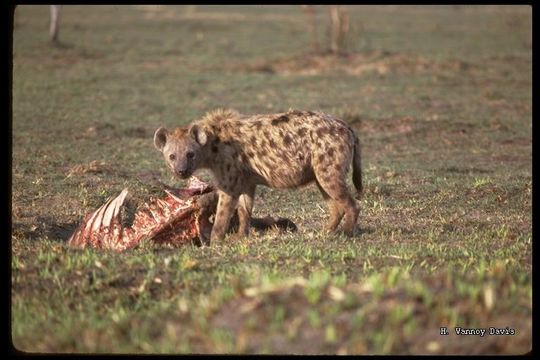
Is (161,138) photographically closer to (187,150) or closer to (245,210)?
(187,150)

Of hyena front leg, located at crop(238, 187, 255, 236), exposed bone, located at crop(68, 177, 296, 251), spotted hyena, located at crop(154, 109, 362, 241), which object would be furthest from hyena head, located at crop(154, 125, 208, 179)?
hyena front leg, located at crop(238, 187, 255, 236)

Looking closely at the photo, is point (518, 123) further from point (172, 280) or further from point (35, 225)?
point (172, 280)

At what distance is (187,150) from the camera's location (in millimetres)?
6352

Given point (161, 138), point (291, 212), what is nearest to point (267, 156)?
point (161, 138)

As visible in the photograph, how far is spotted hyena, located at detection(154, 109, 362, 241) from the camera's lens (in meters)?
6.22

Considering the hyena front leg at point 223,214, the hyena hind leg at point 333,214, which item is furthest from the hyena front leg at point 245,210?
the hyena hind leg at point 333,214

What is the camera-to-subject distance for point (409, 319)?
3496 mm

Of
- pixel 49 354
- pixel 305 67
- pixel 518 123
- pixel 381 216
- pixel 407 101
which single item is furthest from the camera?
pixel 305 67

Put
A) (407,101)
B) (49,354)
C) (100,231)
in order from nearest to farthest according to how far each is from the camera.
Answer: (49,354) < (100,231) < (407,101)

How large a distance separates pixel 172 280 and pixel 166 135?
2256 millimetres

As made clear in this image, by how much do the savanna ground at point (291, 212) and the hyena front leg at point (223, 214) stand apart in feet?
0.88

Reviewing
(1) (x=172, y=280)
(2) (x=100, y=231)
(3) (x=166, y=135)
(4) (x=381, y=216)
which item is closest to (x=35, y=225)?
(2) (x=100, y=231)

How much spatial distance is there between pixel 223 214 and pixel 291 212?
4.04ft

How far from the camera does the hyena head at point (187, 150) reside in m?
6.36
